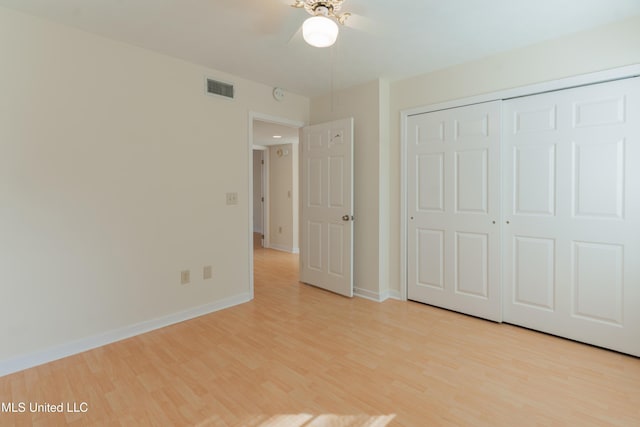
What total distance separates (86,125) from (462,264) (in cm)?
355

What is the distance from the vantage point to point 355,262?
3.81m

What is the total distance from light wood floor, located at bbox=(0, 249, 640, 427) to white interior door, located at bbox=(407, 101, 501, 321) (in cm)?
A: 37

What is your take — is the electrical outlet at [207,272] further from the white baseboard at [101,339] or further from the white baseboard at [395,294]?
the white baseboard at [395,294]

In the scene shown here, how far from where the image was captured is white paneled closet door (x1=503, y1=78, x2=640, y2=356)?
7.74 feet

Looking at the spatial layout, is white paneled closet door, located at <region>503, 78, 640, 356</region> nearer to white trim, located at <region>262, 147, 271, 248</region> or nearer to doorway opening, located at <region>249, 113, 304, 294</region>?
doorway opening, located at <region>249, 113, 304, 294</region>

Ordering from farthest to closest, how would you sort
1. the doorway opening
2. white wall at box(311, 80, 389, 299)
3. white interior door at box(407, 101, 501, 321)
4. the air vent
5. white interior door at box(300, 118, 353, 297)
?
the doorway opening, white interior door at box(300, 118, 353, 297), white wall at box(311, 80, 389, 299), the air vent, white interior door at box(407, 101, 501, 321)

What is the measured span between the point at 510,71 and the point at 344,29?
5.11 ft

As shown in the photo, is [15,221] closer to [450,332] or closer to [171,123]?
[171,123]

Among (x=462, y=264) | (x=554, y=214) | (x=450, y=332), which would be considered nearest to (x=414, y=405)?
(x=450, y=332)

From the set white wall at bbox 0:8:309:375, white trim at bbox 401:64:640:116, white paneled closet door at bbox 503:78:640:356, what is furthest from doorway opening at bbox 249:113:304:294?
white paneled closet door at bbox 503:78:640:356

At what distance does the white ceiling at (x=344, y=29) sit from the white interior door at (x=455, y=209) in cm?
64

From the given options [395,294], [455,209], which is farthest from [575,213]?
[395,294]

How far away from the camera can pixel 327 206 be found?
3904 millimetres

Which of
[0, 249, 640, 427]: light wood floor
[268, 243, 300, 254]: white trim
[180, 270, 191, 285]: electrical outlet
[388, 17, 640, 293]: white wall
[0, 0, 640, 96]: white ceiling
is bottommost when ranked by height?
[0, 249, 640, 427]: light wood floor
